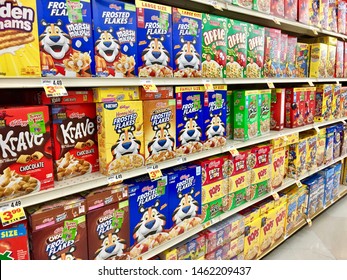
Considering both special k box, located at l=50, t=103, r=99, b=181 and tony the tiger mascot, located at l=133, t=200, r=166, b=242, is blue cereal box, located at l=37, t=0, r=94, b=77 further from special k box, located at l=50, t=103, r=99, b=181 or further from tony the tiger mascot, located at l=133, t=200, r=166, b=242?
tony the tiger mascot, located at l=133, t=200, r=166, b=242

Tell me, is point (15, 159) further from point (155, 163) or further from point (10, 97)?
point (155, 163)

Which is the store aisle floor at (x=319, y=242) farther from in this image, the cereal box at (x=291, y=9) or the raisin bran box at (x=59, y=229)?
the cereal box at (x=291, y=9)

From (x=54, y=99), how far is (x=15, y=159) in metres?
0.28

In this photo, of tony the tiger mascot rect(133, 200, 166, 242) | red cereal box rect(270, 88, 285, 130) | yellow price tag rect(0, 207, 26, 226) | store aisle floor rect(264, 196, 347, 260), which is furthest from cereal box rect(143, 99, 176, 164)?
store aisle floor rect(264, 196, 347, 260)

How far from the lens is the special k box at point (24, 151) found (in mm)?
1017

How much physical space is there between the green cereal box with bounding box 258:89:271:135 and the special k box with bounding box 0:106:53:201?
1481 mm

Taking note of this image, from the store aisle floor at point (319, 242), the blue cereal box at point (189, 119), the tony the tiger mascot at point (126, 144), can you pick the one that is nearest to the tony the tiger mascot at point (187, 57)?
the blue cereal box at point (189, 119)

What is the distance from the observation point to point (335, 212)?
125 inches

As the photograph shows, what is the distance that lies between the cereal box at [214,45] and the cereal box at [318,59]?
49.8 inches

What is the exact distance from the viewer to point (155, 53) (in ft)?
4.56

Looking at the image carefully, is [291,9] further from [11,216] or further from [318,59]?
[11,216]

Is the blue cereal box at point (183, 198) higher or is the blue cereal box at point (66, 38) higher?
the blue cereal box at point (66, 38)

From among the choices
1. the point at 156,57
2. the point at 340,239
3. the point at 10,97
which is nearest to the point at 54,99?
the point at 10,97

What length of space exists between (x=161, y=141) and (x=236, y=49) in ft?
2.65
